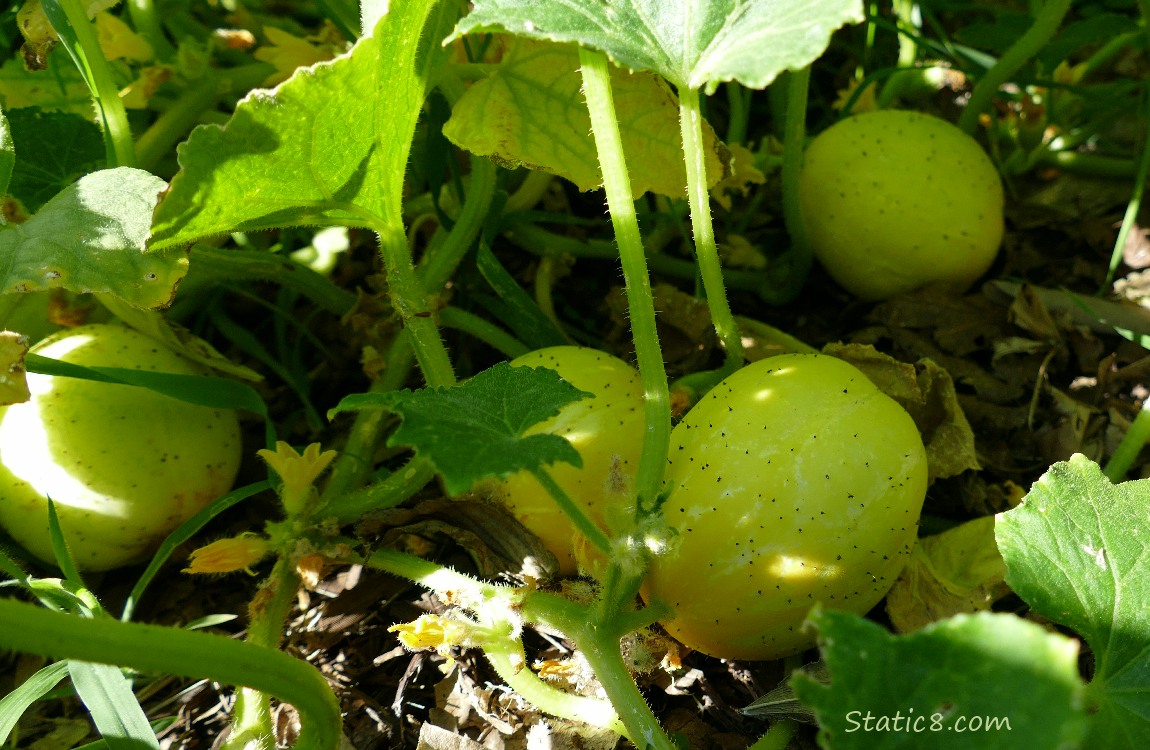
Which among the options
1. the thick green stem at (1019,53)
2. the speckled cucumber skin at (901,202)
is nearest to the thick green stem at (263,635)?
the speckled cucumber skin at (901,202)

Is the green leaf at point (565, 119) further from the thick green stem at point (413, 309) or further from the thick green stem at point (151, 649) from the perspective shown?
the thick green stem at point (151, 649)

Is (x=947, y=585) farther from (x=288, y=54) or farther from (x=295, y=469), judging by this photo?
(x=288, y=54)

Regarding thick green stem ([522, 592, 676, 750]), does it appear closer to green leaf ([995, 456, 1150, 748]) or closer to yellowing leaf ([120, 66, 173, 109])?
green leaf ([995, 456, 1150, 748])

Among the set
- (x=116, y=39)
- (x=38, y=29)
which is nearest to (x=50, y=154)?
(x=38, y=29)

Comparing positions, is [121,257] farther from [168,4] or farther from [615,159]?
[168,4]

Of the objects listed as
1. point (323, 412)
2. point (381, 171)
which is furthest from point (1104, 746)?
point (323, 412)

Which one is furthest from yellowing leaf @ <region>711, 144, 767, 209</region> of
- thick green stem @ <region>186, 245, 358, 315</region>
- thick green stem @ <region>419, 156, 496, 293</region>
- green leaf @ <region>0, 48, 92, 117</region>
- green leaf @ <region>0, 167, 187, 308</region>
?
green leaf @ <region>0, 48, 92, 117</region>
